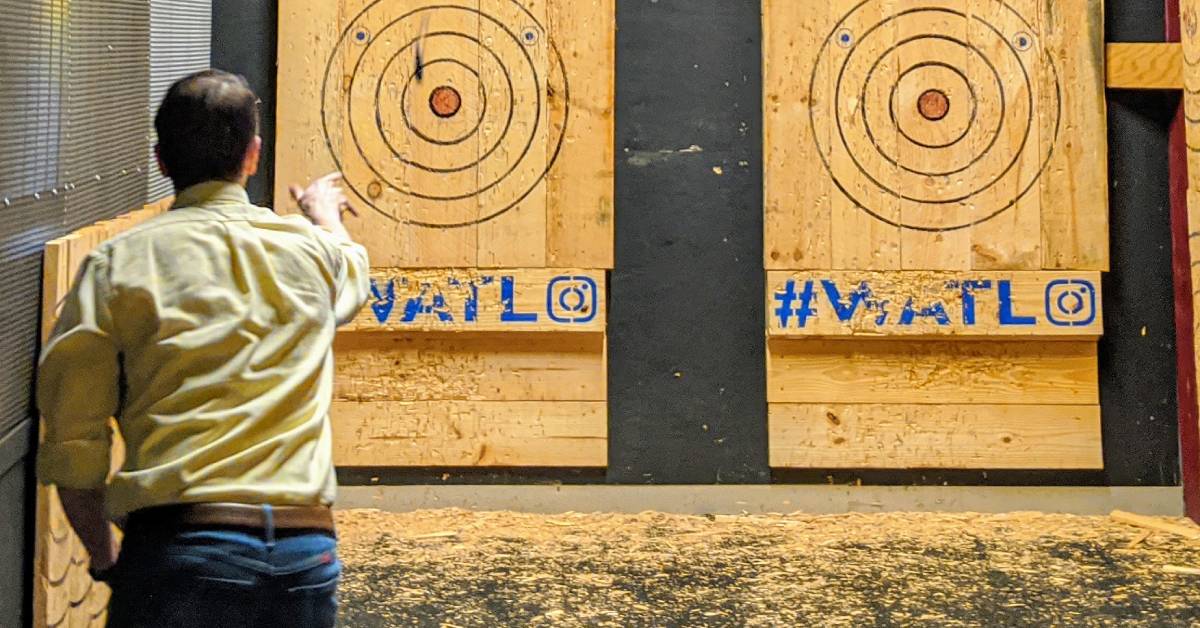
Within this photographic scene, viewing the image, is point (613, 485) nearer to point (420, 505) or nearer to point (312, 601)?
point (420, 505)

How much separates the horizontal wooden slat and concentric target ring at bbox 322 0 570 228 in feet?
5.72

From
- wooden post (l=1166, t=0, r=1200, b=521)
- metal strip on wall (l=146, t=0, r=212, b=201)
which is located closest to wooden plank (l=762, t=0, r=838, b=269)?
wooden post (l=1166, t=0, r=1200, b=521)

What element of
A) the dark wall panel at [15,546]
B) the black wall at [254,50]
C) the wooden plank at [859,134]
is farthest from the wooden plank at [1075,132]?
the dark wall panel at [15,546]

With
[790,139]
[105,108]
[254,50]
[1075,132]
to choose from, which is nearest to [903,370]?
[790,139]

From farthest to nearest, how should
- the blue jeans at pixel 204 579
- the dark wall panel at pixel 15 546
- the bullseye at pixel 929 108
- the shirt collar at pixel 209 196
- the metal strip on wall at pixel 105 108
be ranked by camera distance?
the bullseye at pixel 929 108, the metal strip on wall at pixel 105 108, the dark wall panel at pixel 15 546, the shirt collar at pixel 209 196, the blue jeans at pixel 204 579

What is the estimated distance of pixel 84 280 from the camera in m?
1.38

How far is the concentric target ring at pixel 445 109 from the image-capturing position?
3.84 metres

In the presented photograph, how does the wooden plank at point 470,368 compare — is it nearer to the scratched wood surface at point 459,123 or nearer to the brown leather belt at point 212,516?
the scratched wood surface at point 459,123

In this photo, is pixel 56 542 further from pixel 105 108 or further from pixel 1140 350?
pixel 1140 350

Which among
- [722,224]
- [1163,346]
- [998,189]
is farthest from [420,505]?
[1163,346]

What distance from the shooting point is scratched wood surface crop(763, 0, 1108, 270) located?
12.5 ft

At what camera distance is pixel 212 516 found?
1346mm

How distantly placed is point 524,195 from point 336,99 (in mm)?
677

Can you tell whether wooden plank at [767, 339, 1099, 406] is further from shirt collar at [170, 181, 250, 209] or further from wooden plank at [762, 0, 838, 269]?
shirt collar at [170, 181, 250, 209]
